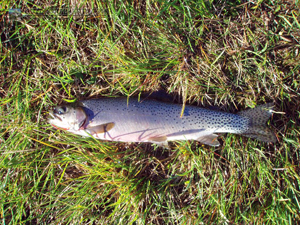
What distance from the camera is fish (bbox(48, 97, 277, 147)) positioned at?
2.75m

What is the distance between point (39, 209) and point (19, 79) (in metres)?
2.04

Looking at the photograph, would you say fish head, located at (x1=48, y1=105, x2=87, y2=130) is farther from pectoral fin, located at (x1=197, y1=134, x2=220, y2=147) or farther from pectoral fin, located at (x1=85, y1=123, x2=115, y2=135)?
pectoral fin, located at (x1=197, y1=134, x2=220, y2=147)

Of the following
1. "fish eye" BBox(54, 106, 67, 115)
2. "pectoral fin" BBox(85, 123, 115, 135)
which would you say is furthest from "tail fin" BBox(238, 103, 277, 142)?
"fish eye" BBox(54, 106, 67, 115)

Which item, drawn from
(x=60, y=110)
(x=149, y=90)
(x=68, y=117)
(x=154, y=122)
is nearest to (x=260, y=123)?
(x=154, y=122)

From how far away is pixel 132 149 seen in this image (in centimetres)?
298

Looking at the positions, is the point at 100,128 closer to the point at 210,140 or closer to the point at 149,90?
the point at 149,90

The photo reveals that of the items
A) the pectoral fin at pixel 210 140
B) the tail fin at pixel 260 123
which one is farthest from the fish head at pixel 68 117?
the tail fin at pixel 260 123

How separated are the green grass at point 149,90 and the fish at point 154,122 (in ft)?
0.55

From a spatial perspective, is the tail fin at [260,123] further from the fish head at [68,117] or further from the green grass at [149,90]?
the fish head at [68,117]

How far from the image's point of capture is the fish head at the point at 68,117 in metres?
2.74

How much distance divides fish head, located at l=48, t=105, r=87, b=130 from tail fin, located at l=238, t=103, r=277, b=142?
7.87 feet

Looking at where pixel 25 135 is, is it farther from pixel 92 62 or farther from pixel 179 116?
pixel 179 116

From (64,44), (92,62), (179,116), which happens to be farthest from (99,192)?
(64,44)

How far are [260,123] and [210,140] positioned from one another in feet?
2.52
